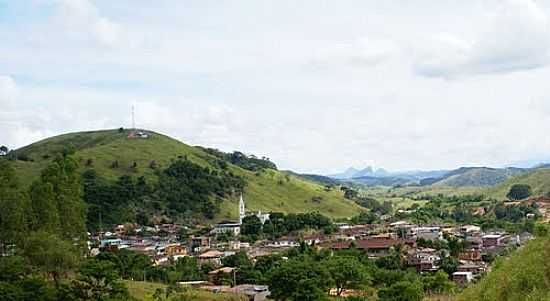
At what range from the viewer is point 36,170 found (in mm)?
97875

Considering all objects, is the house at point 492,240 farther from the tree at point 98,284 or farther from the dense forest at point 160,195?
the dense forest at point 160,195

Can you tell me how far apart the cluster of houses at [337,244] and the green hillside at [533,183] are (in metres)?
38.4

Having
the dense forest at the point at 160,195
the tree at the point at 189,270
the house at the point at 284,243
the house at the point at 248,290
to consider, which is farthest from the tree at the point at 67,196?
the dense forest at the point at 160,195

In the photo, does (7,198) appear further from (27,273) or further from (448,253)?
(448,253)

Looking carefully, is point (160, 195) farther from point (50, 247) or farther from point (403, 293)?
point (50, 247)

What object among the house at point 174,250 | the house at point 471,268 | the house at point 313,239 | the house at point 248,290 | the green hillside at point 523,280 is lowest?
the house at point 248,290

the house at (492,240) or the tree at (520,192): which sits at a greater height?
the tree at (520,192)

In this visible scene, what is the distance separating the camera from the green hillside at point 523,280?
49.2 ft

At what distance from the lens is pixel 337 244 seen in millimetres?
67500

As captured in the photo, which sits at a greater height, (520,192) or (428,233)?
(520,192)

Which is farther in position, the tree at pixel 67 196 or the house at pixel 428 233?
the house at pixel 428 233

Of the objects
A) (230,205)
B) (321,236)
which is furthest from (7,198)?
(230,205)

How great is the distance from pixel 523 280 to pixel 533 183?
11748cm

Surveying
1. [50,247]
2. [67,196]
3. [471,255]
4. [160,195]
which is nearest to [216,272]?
[67,196]
